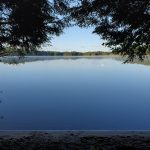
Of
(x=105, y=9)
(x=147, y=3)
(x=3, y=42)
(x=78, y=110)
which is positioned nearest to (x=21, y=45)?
(x=3, y=42)

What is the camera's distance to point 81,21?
7637 mm

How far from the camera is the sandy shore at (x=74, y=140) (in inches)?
267

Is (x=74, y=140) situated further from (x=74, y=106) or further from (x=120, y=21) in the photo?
(x=74, y=106)

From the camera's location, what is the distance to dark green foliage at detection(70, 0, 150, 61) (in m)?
6.87

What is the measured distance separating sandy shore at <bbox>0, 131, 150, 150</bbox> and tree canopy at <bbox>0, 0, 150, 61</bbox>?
A: 4.62 ft

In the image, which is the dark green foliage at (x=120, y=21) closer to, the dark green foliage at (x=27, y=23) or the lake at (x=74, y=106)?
the dark green foliage at (x=27, y=23)

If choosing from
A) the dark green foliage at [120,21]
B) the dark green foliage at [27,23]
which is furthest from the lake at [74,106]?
the dark green foliage at [120,21]

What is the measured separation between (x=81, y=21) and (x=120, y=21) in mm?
764

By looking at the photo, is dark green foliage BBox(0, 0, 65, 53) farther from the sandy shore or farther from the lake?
the sandy shore

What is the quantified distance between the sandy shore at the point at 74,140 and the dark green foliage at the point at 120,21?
1.41 metres

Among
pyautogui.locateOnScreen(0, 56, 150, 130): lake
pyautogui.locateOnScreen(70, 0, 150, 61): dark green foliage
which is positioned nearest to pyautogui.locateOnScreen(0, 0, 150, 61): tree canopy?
pyautogui.locateOnScreen(70, 0, 150, 61): dark green foliage

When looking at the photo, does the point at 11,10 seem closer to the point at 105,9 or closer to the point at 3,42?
the point at 3,42

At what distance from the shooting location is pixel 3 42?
745 cm

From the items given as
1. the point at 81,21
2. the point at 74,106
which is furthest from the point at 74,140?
the point at 74,106
